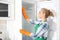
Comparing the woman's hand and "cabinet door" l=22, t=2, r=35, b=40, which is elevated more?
"cabinet door" l=22, t=2, r=35, b=40

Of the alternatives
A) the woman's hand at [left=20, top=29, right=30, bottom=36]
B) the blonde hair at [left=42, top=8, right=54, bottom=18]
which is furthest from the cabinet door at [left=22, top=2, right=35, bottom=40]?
the blonde hair at [left=42, top=8, right=54, bottom=18]

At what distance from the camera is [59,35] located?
151cm

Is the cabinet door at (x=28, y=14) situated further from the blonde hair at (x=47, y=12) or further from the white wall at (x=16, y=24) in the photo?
the blonde hair at (x=47, y=12)

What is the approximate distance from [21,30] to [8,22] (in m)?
0.29

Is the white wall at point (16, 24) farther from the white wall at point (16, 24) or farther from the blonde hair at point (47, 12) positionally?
the blonde hair at point (47, 12)

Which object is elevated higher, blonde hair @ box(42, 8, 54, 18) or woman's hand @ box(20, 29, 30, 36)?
blonde hair @ box(42, 8, 54, 18)

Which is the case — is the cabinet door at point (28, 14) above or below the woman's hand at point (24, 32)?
above

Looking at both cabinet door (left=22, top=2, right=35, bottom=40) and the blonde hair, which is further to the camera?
cabinet door (left=22, top=2, right=35, bottom=40)

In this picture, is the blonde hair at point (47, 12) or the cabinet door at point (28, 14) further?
the cabinet door at point (28, 14)

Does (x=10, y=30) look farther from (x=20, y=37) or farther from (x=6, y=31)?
(x=20, y=37)

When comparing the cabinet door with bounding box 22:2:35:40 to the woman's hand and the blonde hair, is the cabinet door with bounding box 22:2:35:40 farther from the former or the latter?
the blonde hair

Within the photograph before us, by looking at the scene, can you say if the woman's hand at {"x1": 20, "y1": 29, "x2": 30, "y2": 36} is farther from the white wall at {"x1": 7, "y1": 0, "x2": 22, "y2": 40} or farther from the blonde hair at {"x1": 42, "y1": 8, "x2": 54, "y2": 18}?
the blonde hair at {"x1": 42, "y1": 8, "x2": 54, "y2": 18}

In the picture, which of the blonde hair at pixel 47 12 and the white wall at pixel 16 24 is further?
the white wall at pixel 16 24

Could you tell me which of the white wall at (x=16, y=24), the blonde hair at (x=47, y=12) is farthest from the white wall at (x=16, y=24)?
the blonde hair at (x=47, y=12)
